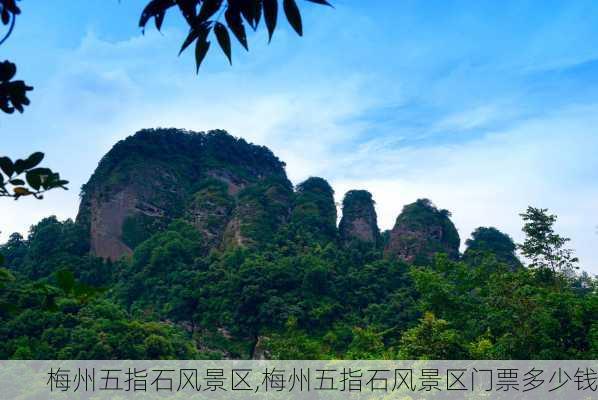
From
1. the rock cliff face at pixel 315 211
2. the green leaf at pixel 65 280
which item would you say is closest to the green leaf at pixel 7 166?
the green leaf at pixel 65 280

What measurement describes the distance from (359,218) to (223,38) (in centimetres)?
3439

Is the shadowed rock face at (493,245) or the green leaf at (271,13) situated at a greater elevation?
the shadowed rock face at (493,245)

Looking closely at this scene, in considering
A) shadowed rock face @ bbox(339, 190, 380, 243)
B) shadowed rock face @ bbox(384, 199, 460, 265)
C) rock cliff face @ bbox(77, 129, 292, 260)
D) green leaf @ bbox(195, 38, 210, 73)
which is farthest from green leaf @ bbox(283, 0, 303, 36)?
shadowed rock face @ bbox(339, 190, 380, 243)

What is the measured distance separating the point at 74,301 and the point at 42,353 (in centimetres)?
1608

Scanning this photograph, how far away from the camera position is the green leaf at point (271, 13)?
32.5 inches

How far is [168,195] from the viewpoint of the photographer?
110ft

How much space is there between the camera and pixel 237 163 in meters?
39.0

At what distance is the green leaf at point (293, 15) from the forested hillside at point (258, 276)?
0.64m

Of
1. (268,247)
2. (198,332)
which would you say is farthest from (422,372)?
(268,247)

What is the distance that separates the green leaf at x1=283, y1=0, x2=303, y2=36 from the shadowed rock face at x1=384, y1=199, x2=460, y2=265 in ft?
98.2

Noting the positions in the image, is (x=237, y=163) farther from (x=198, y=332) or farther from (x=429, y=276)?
(x=429, y=276)

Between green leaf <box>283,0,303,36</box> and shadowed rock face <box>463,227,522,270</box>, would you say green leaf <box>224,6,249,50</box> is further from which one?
shadowed rock face <box>463,227,522,270</box>

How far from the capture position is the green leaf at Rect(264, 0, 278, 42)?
82cm

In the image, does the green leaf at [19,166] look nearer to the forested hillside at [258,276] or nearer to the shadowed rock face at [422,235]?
the forested hillside at [258,276]
